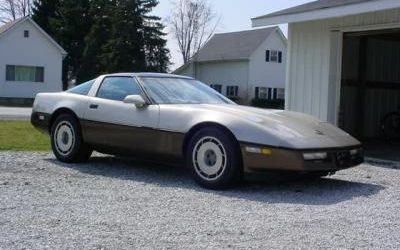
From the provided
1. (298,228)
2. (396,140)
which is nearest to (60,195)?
(298,228)

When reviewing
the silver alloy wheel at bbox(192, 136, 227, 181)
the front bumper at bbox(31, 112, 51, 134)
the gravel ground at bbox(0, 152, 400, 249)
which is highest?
the front bumper at bbox(31, 112, 51, 134)

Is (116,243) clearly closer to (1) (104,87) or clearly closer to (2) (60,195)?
(2) (60,195)

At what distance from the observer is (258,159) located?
6.70m

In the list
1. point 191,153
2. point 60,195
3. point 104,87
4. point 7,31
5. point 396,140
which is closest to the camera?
point 60,195

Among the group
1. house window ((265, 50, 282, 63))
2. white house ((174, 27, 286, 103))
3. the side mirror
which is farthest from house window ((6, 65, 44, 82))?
the side mirror

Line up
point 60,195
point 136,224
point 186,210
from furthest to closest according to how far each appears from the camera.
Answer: point 60,195
point 186,210
point 136,224

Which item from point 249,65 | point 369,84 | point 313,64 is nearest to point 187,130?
point 313,64

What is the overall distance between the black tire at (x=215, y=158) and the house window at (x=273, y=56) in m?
43.3

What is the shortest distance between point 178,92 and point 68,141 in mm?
1816

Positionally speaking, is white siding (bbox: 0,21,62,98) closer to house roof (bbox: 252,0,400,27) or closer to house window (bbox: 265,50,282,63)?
house window (bbox: 265,50,282,63)

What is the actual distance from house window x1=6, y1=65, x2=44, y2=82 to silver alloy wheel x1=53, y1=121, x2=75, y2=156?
114ft

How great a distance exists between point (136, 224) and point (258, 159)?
1.98 metres

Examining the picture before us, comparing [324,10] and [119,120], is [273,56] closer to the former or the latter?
[324,10]

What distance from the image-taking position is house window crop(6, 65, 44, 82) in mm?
41906
